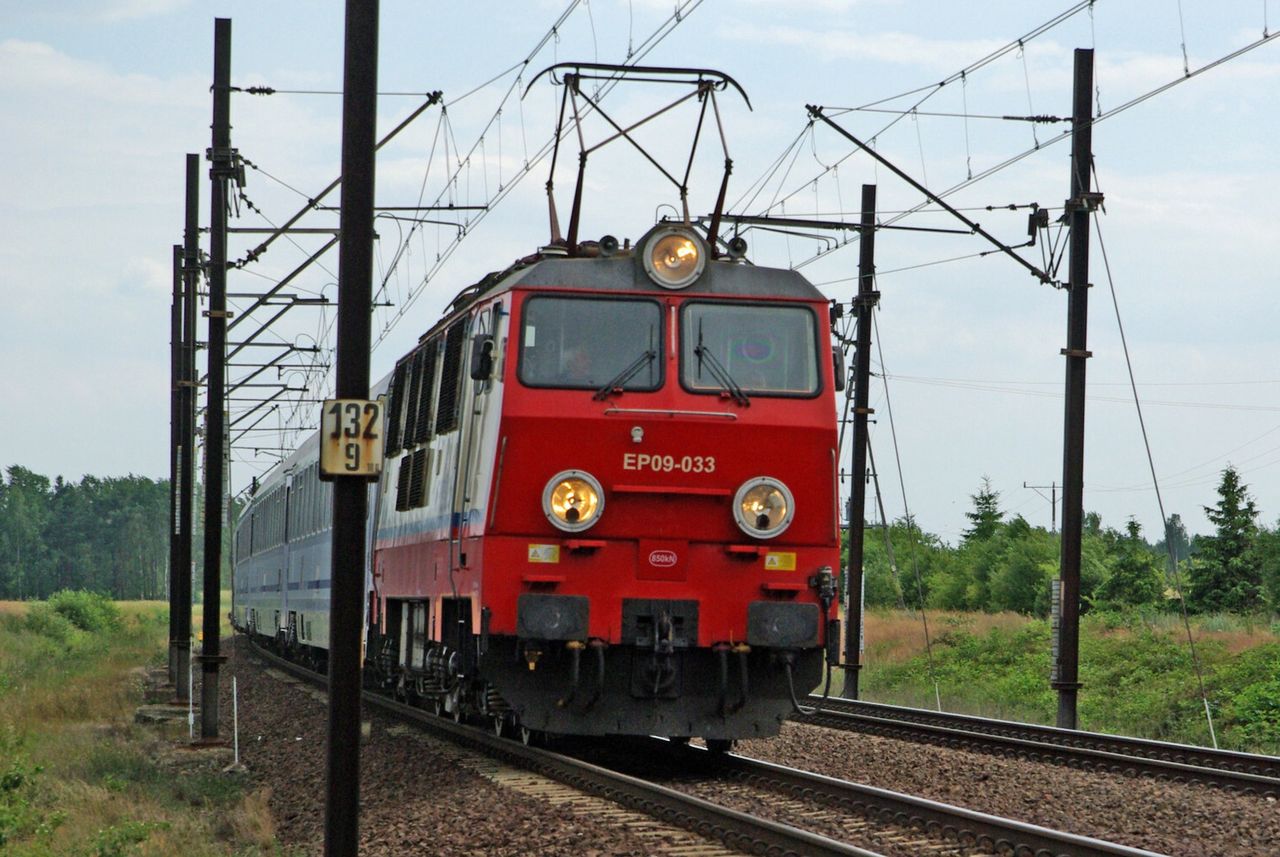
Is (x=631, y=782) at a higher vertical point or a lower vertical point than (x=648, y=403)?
lower

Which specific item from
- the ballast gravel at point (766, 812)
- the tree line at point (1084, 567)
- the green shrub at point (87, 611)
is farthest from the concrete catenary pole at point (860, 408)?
the green shrub at point (87, 611)

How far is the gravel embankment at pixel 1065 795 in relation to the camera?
10.0m

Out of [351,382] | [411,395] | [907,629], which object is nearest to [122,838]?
[351,382]

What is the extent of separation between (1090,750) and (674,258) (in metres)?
6.20

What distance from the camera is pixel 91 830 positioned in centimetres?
1180

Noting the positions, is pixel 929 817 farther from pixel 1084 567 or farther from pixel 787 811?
pixel 1084 567

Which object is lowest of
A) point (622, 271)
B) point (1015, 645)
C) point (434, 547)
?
point (1015, 645)

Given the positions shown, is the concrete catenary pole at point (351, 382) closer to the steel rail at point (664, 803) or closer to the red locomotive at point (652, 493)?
the steel rail at point (664, 803)

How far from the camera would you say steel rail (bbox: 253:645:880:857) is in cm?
899

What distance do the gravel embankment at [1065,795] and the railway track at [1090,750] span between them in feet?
0.94

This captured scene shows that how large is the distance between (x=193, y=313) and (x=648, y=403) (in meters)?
15.2

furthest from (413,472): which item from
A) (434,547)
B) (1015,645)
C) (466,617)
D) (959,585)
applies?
(959,585)

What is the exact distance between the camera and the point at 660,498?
12039mm

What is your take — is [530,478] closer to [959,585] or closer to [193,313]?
[193,313]
